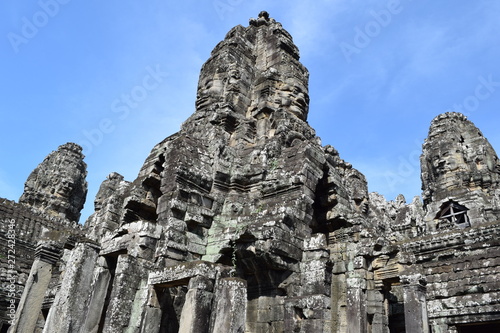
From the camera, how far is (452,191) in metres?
23.8

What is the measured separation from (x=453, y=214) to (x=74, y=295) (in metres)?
21.3

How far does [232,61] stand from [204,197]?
5543 millimetres

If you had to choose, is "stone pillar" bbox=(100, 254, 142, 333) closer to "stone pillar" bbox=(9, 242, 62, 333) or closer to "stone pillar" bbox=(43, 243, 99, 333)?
"stone pillar" bbox=(43, 243, 99, 333)

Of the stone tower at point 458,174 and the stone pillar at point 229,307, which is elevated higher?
the stone tower at point 458,174

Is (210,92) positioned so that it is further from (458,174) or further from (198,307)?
(458,174)

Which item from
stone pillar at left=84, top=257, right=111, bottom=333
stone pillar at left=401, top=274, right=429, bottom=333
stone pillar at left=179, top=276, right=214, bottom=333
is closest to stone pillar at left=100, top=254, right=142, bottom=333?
stone pillar at left=84, top=257, right=111, bottom=333

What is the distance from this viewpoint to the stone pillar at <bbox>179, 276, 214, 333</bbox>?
19.5ft

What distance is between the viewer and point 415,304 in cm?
815

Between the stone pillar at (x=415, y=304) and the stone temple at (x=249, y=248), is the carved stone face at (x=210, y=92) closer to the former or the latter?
the stone temple at (x=249, y=248)

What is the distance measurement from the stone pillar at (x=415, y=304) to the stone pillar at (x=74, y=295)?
21.1 ft

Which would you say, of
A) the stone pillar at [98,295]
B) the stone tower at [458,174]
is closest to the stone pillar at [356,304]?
the stone pillar at [98,295]

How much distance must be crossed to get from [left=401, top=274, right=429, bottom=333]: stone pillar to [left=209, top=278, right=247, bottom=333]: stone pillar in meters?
4.03

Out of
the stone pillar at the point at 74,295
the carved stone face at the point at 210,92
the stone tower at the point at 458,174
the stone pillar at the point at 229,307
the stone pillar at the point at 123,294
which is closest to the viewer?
the stone pillar at the point at 229,307

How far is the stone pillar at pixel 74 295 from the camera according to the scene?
307 inches
